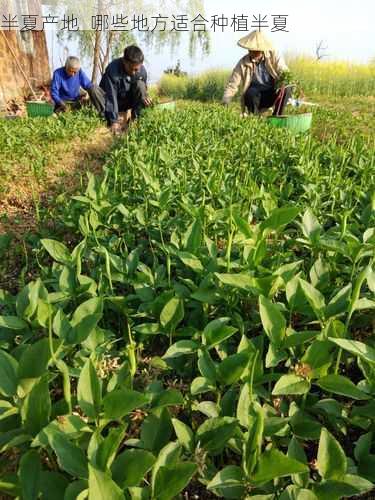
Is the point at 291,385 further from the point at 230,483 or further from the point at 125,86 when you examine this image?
the point at 125,86

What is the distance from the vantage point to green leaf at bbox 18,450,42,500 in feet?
2.73

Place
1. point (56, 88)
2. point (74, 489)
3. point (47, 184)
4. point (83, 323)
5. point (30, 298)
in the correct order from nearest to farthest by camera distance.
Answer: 1. point (74, 489)
2. point (83, 323)
3. point (30, 298)
4. point (47, 184)
5. point (56, 88)

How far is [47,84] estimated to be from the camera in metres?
9.58

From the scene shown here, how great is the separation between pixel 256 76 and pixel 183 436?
19.6 feet

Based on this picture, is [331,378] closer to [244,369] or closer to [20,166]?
[244,369]

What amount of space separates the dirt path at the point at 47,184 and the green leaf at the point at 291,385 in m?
1.70

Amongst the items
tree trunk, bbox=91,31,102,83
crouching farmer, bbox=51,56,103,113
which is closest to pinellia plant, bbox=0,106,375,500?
crouching farmer, bbox=51,56,103,113

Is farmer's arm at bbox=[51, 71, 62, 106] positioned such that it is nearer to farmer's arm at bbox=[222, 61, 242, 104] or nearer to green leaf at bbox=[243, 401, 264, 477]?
farmer's arm at bbox=[222, 61, 242, 104]

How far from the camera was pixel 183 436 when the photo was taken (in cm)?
96

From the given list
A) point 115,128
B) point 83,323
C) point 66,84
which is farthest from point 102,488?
point 66,84

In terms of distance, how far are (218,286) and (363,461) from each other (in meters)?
0.60

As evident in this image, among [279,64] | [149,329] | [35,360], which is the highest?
[279,64]

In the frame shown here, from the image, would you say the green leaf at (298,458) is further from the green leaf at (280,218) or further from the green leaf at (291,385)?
the green leaf at (280,218)

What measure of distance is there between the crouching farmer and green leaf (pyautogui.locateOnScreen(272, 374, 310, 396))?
616 cm
